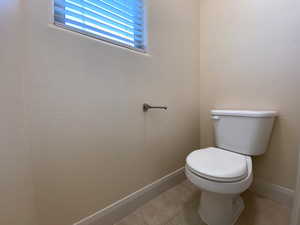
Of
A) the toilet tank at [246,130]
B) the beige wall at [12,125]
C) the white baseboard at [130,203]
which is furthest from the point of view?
the toilet tank at [246,130]

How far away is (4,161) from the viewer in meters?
0.62

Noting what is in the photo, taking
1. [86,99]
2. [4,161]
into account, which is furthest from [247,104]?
[4,161]

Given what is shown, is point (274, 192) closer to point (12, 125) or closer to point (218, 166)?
point (218, 166)

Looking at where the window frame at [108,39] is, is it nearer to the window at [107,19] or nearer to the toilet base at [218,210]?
the window at [107,19]

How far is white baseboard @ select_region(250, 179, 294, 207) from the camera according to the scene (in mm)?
1201

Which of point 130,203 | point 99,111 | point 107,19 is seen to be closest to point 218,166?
point 130,203

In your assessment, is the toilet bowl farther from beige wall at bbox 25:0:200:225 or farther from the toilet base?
beige wall at bbox 25:0:200:225

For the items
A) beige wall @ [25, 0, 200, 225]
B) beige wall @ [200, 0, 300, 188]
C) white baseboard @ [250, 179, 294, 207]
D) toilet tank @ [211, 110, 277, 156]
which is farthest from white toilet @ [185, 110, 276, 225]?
beige wall @ [25, 0, 200, 225]

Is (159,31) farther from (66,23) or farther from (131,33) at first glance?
(66,23)

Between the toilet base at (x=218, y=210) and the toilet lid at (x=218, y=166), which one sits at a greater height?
the toilet lid at (x=218, y=166)

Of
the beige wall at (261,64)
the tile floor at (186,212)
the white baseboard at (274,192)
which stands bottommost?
the tile floor at (186,212)

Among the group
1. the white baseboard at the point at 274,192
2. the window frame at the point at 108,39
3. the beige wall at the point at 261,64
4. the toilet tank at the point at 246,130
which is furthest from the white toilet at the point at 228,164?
the window frame at the point at 108,39

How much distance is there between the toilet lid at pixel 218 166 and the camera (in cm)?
86

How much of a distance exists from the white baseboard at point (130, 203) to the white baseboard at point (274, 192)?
2.29ft
